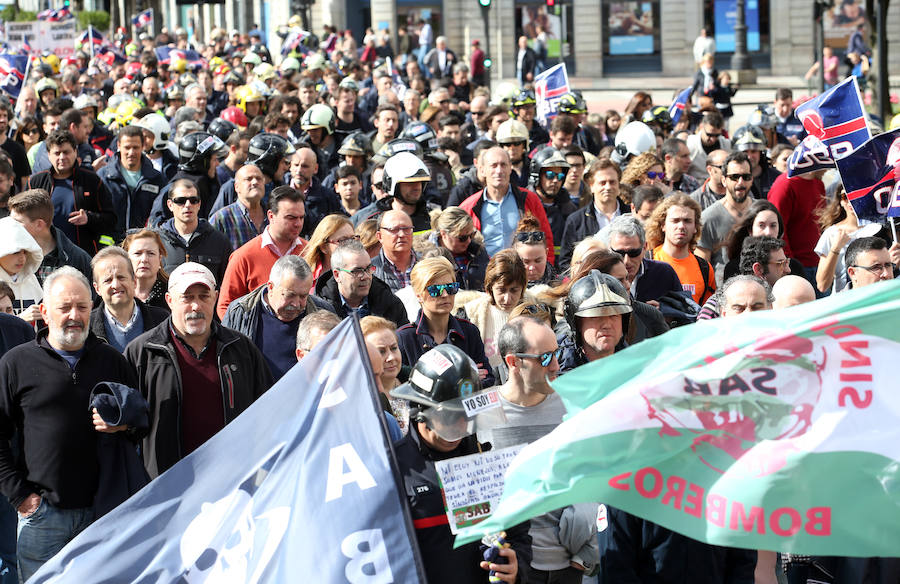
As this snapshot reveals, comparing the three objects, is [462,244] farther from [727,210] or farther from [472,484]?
[472,484]

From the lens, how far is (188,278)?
6.76 meters

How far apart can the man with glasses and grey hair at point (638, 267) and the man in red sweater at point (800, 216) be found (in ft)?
8.56

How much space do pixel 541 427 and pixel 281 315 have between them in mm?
2136

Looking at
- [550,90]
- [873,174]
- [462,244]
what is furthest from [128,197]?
[550,90]

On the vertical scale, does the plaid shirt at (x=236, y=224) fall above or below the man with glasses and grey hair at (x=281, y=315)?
above

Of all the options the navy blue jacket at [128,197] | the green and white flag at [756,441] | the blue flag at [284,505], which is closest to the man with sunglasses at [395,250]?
the navy blue jacket at [128,197]

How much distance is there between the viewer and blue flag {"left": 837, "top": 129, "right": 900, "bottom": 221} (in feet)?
29.1

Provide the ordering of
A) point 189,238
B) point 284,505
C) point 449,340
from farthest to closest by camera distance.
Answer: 1. point 189,238
2. point 449,340
3. point 284,505

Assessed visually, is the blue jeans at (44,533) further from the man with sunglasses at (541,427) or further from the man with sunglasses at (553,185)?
the man with sunglasses at (553,185)

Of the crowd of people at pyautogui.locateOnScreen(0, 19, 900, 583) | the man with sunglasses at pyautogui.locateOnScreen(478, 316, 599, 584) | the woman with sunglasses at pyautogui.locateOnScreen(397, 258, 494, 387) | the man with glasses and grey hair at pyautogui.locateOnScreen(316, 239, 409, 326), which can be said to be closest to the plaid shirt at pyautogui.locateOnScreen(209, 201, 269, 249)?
the crowd of people at pyautogui.locateOnScreen(0, 19, 900, 583)

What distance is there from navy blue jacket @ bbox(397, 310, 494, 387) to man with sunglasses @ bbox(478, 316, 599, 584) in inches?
61.0

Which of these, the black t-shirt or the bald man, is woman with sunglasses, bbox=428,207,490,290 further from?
the black t-shirt

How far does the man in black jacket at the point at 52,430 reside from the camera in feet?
20.7

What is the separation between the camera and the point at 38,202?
28.5 feet
